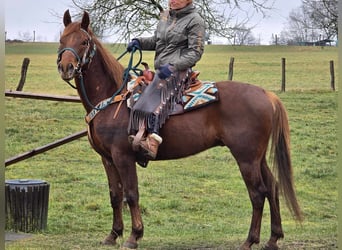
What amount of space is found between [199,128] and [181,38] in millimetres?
908

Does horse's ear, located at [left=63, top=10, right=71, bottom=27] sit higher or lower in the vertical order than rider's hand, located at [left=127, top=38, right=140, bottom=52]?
higher

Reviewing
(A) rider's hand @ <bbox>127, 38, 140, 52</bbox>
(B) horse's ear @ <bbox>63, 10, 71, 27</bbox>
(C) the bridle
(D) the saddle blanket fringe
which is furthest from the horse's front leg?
(B) horse's ear @ <bbox>63, 10, 71, 27</bbox>

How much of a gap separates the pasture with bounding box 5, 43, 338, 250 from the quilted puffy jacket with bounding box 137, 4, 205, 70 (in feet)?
6.47

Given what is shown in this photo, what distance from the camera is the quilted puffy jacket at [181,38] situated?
529cm

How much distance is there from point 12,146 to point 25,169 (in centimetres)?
173

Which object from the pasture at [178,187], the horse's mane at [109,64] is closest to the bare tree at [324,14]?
the pasture at [178,187]

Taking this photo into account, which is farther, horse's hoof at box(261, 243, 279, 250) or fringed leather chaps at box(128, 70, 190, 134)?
horse's hoof at box(261, 243, 279, 250)

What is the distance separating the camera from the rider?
5234 mm

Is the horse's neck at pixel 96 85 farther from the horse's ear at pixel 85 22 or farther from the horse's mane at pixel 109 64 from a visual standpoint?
the horse's ear at pixel 85 22

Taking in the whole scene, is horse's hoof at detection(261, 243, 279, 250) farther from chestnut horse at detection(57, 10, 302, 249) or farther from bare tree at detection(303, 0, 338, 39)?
bare tree at detection(303, 0, 338, 39)

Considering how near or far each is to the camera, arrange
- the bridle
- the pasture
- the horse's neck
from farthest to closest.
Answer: the pasture < the horse's neck < the bridle

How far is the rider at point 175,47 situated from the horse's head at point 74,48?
0.70 meters

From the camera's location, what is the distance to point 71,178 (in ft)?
34.5

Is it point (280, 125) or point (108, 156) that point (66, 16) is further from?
point (280, 125)
